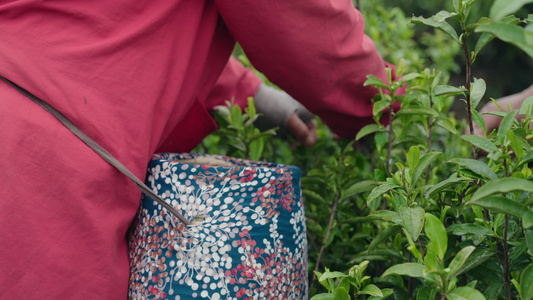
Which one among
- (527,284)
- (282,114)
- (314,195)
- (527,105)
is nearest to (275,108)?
(282,114)

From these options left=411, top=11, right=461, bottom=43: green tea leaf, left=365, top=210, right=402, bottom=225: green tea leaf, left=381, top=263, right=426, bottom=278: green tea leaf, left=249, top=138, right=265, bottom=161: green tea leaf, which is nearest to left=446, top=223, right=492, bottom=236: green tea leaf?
left=365, top=210, right=402, bottom=225: green tea leaf

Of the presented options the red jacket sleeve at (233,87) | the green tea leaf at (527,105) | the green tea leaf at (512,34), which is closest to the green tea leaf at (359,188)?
the green tea leaf at (527,105)

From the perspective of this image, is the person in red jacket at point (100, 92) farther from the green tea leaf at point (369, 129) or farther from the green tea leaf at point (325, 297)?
the green tea leaf at point (325, 297)

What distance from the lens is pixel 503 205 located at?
90 centimetres

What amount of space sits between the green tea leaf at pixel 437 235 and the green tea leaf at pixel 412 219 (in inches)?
2.3

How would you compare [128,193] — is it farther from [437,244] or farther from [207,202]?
[437,244]

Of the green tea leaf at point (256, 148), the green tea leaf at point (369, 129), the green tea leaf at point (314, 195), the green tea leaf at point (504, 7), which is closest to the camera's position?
the green tea leaf at point (504, 7)

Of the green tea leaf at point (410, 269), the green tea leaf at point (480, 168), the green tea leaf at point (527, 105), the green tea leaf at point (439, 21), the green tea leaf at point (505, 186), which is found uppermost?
the green tea leaf at point (439, 21)

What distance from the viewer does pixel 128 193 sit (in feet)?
4.15


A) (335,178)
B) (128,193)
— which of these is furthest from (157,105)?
(335,178)

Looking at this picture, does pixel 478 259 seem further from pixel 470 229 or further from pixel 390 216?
pixel 390 216

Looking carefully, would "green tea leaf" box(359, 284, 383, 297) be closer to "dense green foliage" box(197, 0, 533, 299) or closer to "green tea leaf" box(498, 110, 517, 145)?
"dense green foliage" box(197, 0, 533, 299)

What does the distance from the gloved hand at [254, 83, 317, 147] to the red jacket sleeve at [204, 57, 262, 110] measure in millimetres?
37

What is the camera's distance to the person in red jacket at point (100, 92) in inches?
45.4
